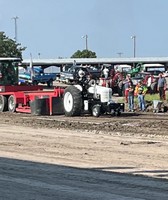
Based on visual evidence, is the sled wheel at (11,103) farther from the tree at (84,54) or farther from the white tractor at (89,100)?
the tree at (84,54)

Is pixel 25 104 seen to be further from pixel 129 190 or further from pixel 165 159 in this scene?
pixel 129 190

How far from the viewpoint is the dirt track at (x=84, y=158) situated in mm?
9836

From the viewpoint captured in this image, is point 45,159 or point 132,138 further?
point 132,138

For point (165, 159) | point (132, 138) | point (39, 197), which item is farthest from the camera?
point (132, 138)

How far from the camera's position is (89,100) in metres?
25.8

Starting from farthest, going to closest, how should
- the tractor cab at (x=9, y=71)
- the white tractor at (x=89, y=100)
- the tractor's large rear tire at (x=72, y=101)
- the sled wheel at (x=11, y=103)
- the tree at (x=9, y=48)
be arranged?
1. the tree at (x=9, y=48)
2. the tractor cab at (x=9, y=71)
3. the sled wheel at (x=11, y=103)
4. the white tractor at (x=89, y=100)
5. the tractor's large rear tire at (x=72, y=101)

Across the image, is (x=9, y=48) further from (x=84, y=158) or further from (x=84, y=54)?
(x=84, y=158)

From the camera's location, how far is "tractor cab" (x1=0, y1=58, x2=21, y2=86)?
31.2 meters

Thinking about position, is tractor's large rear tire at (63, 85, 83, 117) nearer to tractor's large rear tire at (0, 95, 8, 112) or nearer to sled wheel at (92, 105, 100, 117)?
sled wheel at (92, 105, 100, 117)

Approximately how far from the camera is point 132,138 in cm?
1862

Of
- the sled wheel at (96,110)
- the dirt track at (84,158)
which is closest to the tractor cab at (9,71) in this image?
the dirt track at (84,158)

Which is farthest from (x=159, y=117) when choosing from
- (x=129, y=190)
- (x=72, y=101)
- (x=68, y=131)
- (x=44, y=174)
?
(x=129, y=190)

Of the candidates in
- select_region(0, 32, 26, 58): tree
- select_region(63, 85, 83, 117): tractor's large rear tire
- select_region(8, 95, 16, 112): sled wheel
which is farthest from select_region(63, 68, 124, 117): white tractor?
select_region(0, 32, 26, 58): tree

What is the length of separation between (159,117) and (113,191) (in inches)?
628
